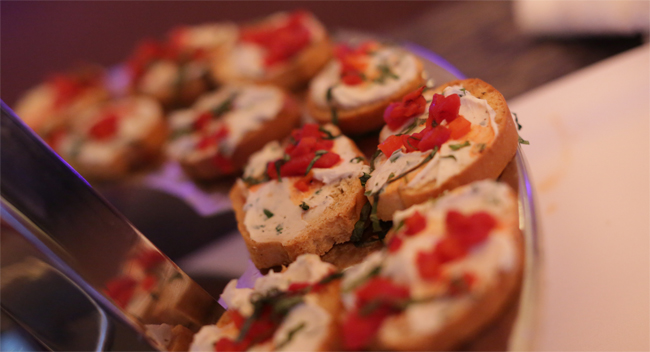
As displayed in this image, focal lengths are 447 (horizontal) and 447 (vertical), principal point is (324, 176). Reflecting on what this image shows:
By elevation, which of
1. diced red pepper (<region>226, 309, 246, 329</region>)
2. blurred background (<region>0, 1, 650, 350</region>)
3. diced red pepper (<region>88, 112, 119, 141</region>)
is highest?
diced red pepper (<region>88, 112, 119, 141</region>)

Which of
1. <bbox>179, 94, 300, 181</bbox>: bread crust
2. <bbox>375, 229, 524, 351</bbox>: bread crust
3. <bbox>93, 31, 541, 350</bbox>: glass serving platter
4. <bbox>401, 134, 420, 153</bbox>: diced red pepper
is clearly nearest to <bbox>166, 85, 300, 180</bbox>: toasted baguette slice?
<bbox>179, 94, 300, 181</bbox>: bread crust

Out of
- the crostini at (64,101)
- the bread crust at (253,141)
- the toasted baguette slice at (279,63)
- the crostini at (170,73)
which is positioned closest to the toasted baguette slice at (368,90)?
the bread crust at (253,141)

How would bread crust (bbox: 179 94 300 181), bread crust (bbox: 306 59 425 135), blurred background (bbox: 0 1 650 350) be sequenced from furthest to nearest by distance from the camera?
bread crust (bbox: 179 94 300 181) < bread crust (bbox: 306 59 425 135) < blurred background (bbox: 0 1 650 350)

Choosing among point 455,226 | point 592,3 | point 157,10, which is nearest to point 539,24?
point 592,3

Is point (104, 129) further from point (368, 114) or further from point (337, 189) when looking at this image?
point (337, 189)

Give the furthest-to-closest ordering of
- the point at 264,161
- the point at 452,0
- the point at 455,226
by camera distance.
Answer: the point at 452,0, the point at 264,161, the point at 455,226

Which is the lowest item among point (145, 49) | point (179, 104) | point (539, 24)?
Answer: point (539, 24)

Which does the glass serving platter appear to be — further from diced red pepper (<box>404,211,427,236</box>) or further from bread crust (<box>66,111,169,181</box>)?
diced red pepper (<box>404,211,427,236</box>)

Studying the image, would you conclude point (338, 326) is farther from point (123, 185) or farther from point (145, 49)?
point (145, 49)
